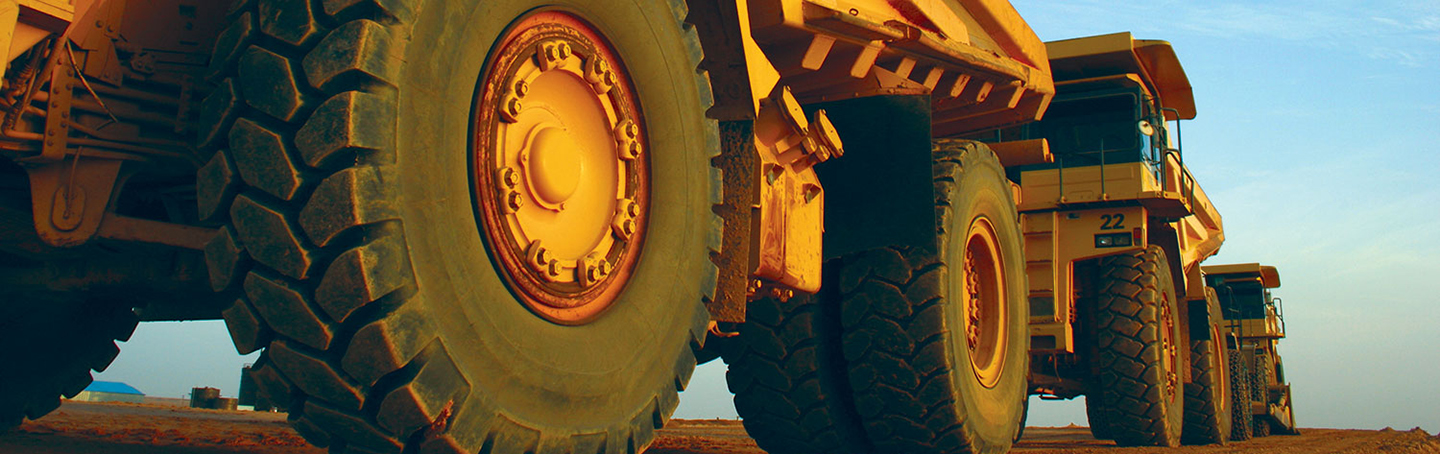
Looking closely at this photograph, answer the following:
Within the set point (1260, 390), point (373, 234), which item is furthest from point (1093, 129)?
point (373, 234)

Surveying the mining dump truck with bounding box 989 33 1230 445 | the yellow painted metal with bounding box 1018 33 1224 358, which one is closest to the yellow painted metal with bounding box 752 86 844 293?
the mining dump truck with bounding box 989 33 1230 445

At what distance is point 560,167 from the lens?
2.43m

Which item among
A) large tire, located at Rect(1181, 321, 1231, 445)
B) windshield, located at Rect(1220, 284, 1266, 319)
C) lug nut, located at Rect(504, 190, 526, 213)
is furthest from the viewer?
windshield, located at Rect(1220, 284, 1266, 319)

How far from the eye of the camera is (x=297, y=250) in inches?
74.6

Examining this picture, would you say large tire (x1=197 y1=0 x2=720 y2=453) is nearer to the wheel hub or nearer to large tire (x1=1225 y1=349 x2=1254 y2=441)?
the wheel hub

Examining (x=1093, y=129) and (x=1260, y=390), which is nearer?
(x=1093, y=129)

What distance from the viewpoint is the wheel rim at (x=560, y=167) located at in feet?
7.48

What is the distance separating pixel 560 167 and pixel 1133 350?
7001 mm

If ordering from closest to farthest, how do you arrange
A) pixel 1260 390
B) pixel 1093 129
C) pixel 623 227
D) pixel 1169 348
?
pixel 623 227
pixel 1093 129
pixel 1169 348
pixel 1260 390

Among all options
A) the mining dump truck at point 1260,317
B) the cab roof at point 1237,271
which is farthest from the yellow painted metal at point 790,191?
the cab roof at point 1237,271

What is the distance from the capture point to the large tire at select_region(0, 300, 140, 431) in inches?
162

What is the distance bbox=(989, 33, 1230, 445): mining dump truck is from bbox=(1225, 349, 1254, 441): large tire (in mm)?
3473

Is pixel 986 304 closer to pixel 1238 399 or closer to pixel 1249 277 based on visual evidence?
pixel 1238 399

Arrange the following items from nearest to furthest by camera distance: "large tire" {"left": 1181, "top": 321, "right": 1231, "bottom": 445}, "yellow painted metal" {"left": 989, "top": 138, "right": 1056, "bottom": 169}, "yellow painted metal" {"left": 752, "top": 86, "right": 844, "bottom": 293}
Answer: "yellow painted metal" {"left": 752, "top": 86, "right": 844, "bottom": 293}
"yellow painted metal" {"left": 989, "top": 138, "right": 1056, "bottom": 169}
"large tire" {"left": 1181, "top": 321, "right": 1231, "bottom": 445}
